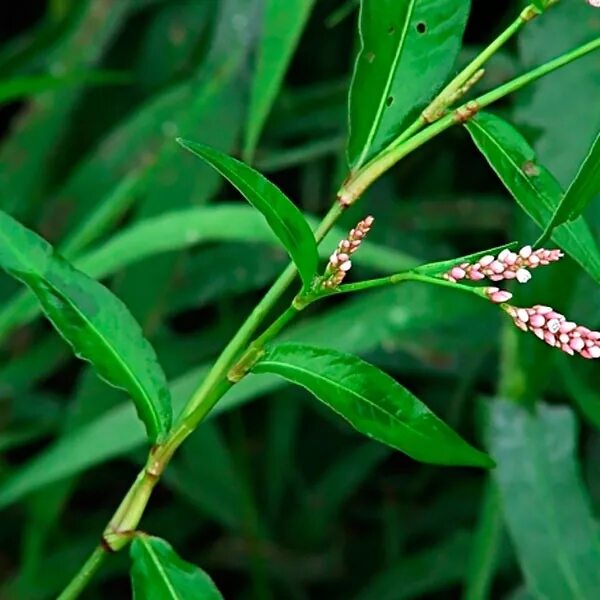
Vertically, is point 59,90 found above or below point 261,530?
above

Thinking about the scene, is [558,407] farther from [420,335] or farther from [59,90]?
[59,90]

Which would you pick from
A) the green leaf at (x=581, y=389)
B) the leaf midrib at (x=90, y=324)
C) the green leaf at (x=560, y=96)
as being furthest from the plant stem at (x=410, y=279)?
the green leaf at (x=581, y=389)

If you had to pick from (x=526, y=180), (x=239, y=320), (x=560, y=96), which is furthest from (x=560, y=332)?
(x=239, y=320)

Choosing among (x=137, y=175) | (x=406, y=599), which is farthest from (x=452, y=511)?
(x=137, y=175)

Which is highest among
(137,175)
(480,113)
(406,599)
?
(480,113)

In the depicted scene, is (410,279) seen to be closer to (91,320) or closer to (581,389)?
(91,320)

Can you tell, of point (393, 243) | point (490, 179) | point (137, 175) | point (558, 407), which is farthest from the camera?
point (490, 179)

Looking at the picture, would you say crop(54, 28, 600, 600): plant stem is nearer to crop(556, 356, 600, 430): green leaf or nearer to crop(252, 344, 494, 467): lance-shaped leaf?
crop(252, 344, 494, 467): lance-shaped leaf
